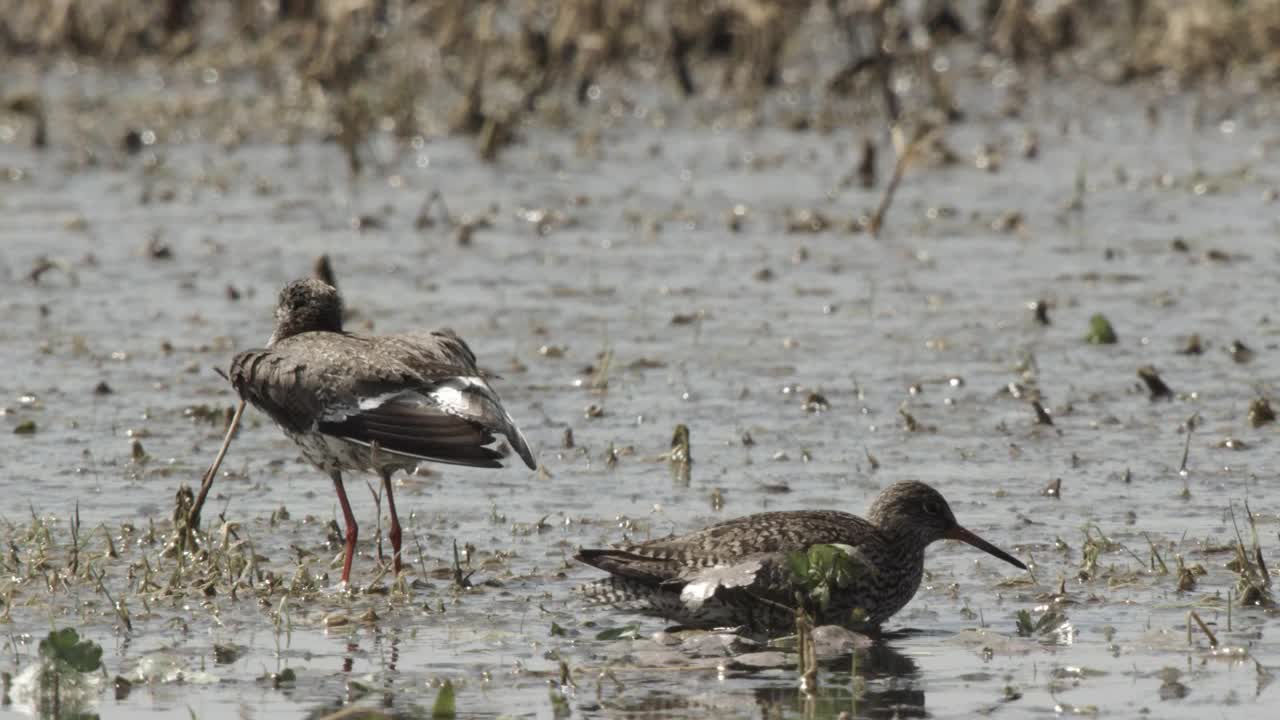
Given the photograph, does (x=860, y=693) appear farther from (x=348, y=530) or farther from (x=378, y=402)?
(x=348, y=530)

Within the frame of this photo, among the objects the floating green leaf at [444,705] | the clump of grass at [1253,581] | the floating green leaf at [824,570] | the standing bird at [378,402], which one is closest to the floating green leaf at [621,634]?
the floating green leaf at [824,570]

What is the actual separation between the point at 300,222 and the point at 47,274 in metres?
2.07

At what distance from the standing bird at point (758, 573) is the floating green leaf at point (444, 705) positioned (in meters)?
1.36

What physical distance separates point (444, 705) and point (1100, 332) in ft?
22.6

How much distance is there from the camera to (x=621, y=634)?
7879mm

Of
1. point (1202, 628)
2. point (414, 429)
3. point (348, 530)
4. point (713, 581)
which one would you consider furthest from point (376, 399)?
point (1202, 628)

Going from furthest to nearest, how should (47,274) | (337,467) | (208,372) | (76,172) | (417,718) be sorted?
(76,172) → (47,274) → (208,372) → (337,467) → (417,718)

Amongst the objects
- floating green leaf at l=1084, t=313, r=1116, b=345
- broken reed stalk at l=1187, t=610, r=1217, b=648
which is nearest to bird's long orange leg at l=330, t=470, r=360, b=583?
broken reed stalk at l=1187, t=610, r=1217, b=648

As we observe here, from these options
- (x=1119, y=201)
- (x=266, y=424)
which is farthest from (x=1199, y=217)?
(x=266, y=424)

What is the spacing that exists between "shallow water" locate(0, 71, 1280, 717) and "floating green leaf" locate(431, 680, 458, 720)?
0.44 metres

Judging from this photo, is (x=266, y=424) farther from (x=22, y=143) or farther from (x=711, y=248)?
(x=22, y=143)

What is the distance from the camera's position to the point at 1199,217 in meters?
16.2

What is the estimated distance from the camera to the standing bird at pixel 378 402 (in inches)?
328

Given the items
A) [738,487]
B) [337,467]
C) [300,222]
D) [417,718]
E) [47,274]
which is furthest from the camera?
[300,222]
